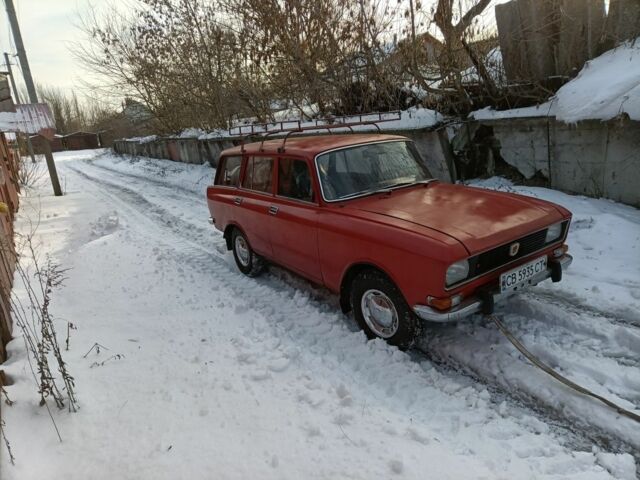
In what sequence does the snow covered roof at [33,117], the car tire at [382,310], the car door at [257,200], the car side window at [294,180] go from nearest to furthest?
1. the car tire at [382,310]
2. the car side window at [294,180]
3. the car door at [257,200]
4. the snow covered roof at [33,117]

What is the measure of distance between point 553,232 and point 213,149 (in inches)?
534

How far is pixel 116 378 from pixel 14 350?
3.63 feet

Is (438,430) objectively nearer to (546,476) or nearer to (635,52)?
(546,476)

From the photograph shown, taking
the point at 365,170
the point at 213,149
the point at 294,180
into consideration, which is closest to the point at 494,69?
the point at 365,170

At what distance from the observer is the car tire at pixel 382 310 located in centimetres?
349

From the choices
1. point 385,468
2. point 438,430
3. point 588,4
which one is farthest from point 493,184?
point 385,468

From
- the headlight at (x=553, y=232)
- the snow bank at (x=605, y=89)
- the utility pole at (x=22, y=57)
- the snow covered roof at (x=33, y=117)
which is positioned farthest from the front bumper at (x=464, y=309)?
the utility pole at (x=22, y=57)

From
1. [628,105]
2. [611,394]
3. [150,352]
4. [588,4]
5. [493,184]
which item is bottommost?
[611,394]

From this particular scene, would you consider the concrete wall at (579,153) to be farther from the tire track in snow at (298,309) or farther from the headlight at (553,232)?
the tire track in snow at (298,309)

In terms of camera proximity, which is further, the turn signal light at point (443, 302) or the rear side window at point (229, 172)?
the rear side window at point (229, 172)

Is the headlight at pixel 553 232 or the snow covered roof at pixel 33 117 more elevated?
the snow covered roof at pixel 33 117

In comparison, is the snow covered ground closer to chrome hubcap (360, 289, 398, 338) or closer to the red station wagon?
chrome hubcap (360, 289, 398, 338)

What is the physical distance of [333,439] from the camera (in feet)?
8.79

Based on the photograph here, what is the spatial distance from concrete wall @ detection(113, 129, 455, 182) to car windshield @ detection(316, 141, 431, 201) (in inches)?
108
